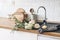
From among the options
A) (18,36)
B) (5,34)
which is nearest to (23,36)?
(18,36)

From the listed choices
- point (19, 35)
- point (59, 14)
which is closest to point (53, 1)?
point (59, 14)

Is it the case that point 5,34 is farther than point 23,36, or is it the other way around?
point 5,34

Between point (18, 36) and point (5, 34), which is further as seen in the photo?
point (5, 34)

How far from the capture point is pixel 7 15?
2.97m

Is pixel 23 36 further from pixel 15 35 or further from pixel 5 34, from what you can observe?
pixel 5 34

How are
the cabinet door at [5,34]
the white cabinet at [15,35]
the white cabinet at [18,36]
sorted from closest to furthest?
the white cabinet at [18,36]
the white cabinet at [15,35]
the cabinet door at [5,34]

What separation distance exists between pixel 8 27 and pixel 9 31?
→ 67 mm

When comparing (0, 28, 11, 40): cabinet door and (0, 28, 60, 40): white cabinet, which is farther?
(0, 28, 11, 40): cabinet door

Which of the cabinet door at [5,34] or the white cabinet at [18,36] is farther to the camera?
the cabinet door at [5,34]

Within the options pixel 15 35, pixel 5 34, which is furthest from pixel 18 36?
pixel 5 34

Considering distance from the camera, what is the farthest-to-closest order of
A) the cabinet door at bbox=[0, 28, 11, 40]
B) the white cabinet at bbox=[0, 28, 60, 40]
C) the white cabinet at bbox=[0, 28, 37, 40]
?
the cabinet door at bbox=[0, 28, 11, 40] < the white cabinet at bbox=[0, 28, 37, 40] < the white cabinet at bbox=[0, 28, 60, 40]

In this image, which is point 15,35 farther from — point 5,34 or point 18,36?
point 5,34

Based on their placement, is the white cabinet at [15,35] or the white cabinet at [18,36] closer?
the white cabinet at [18,36]

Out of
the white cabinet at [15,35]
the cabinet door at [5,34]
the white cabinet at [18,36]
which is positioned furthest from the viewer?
the cabinet door at [5,34]
